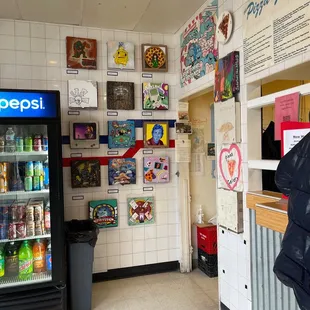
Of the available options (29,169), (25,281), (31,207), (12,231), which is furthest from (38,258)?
(29,169)

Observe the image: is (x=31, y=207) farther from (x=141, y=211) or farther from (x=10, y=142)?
(x=141, y=211)

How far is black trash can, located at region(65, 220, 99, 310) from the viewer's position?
267 centimetres

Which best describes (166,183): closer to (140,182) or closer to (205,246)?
(140,182)

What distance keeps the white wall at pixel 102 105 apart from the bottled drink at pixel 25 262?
2.38 ft

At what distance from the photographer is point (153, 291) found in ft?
10.1

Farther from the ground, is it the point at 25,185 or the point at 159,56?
the point at 159,56

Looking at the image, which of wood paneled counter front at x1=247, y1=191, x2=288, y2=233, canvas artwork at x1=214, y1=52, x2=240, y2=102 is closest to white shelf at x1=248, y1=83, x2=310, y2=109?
canvas artwork at x1=214, y1=52, x2=240, y2=102

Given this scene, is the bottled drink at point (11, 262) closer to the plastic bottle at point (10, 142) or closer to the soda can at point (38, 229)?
the soda can at point (38, 229)

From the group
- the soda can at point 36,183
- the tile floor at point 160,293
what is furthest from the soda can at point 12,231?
the tile floor at point 160,293

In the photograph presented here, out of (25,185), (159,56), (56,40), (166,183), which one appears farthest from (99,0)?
(166,183)

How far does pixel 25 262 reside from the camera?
251 cm

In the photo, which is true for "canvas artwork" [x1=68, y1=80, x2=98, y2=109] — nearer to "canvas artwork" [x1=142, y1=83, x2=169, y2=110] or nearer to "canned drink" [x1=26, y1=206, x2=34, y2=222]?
"canvas artwork" [x1=142, y1=83, x2=169, y2=110]

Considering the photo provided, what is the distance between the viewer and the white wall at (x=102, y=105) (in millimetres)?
3053

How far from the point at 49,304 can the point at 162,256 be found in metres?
1.49
